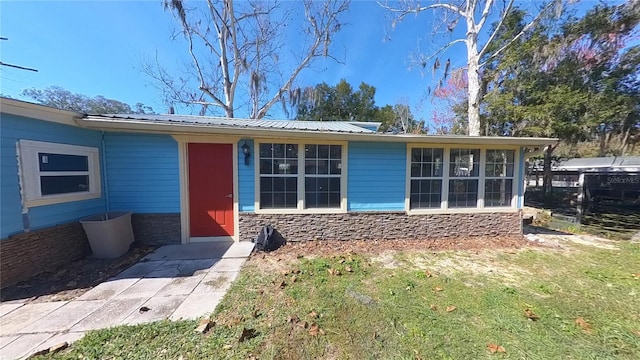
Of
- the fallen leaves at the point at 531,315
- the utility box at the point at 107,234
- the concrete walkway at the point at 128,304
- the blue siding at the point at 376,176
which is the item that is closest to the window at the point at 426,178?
the blue siding at the point at 376,176

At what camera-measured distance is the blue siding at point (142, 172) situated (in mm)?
4688

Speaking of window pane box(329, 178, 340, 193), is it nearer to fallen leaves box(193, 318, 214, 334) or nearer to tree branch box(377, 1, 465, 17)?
fallen leaves box(193, 318, 214, 334)

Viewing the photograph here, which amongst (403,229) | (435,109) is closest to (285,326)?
(403,229)

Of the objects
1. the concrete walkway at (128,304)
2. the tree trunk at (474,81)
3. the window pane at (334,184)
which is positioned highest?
the tree trunk at (474,81)

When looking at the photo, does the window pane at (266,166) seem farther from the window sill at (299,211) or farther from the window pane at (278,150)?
the window sill at (299,211)

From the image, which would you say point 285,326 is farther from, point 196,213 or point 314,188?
point 196,213

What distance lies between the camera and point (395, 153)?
541 centimetres

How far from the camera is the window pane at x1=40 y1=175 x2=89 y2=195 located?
3727mm

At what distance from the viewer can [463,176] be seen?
5.68m

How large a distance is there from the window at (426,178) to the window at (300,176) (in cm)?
188

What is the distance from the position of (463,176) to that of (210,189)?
6.13 m

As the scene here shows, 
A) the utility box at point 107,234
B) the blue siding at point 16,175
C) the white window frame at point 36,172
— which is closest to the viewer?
the blue siding at point 16,175

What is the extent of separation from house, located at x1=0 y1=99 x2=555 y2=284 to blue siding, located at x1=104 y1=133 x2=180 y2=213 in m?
0.02

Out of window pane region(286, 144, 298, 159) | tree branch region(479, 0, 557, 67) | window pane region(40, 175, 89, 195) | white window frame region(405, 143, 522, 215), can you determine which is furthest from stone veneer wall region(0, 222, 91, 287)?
tree branch region(479, 0, 557, 67)
